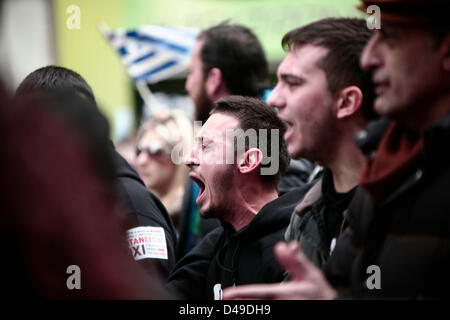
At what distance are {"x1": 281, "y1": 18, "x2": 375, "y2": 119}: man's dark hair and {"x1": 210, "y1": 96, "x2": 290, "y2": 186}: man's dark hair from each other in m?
0.64

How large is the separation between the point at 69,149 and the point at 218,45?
4014 millimetres

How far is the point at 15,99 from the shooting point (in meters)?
1.29

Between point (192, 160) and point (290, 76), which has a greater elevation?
point (290, 76)

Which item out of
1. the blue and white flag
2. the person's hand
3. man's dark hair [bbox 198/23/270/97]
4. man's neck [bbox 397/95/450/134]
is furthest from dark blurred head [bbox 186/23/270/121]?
the person's hand

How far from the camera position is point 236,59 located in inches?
206

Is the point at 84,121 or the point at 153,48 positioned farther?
the point at 153,48

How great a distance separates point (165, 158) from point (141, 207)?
2.71 m

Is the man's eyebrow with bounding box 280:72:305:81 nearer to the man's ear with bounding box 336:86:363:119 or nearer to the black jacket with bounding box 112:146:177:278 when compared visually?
the man's ear with bounding box 336:86:363:119

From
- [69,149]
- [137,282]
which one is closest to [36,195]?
[69,149]

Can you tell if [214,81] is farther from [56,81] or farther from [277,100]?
[277,100]

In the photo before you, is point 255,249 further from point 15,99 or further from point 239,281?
point 15,99

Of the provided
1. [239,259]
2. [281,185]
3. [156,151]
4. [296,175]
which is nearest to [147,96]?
[156,151]

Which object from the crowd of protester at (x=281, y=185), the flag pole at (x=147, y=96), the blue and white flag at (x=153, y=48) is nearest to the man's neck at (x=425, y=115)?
the crowd of protester at (x=281, y=185)

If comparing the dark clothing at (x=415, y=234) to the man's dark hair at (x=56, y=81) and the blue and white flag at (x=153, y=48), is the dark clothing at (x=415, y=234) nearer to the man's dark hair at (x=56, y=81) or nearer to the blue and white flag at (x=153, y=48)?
the man's dark hair at (x=56, y=81)
